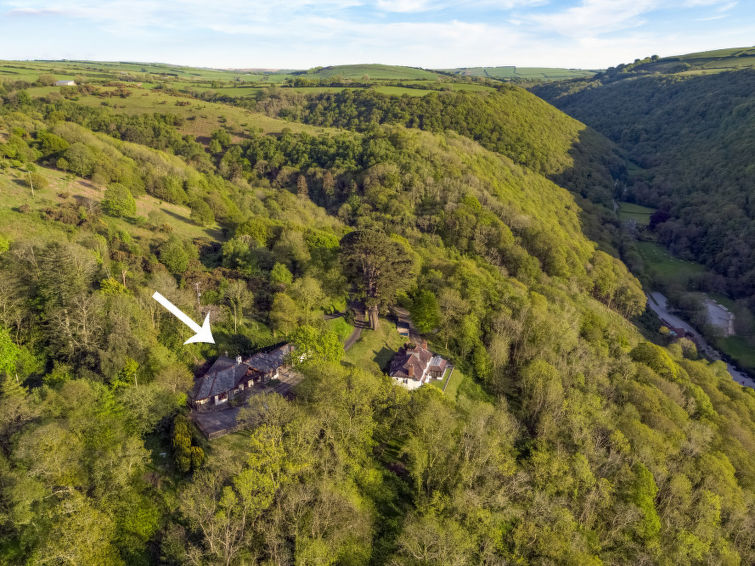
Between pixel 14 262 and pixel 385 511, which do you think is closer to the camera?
pixel 385 511

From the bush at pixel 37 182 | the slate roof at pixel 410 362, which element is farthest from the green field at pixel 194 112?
the slate roof at pixel 410 362

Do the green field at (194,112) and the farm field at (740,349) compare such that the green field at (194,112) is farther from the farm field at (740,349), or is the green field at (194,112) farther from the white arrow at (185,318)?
the farm field at (740,349)

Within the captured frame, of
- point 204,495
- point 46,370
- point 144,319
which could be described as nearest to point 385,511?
point 204,495

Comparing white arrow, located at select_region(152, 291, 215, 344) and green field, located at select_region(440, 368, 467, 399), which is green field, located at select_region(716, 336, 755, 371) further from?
white arrow, located at select_region(152, 291, 215, 344)

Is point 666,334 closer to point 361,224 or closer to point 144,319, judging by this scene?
point 361,224

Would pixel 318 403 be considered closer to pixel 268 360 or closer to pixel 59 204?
pixel 268 360
